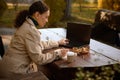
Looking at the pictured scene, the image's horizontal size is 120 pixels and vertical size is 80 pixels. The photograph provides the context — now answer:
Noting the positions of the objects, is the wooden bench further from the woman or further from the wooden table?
the woman

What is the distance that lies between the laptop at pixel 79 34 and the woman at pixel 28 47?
587mm

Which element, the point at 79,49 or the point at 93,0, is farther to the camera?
the point at 93,0

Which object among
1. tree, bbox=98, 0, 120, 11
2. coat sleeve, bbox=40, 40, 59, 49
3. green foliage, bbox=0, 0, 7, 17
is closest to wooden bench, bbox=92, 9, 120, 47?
tree, bbox=98, 0, 120, 11

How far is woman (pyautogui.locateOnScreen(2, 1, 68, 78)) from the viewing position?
2916 millimetres

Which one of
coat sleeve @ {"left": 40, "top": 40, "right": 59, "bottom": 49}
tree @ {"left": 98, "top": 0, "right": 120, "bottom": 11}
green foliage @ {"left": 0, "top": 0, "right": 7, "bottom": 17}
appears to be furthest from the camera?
green foliage @ {"left": 0, "top": 0, "right": 7, "bottom": 17}

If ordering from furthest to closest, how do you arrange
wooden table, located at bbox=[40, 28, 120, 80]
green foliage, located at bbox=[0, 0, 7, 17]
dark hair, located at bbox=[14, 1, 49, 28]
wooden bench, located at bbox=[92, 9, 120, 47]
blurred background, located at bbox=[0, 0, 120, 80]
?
green foliage, located at bbox=[0, 0, 7, 17] → blurred background, located at bbox=[0, 0, 120, 80] → wooden bench, located at bbox=[92, 9, 120, 47] → dark hair, located at bbox=[14, 1, 49, 28] → wooden table, located at bbox=[40, 28, 120, 80]

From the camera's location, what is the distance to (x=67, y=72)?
3.02m

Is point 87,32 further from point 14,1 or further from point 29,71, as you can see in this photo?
Result: point 14,1

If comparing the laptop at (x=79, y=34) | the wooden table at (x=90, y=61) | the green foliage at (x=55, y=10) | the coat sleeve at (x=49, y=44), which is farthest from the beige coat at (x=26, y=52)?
the green foliage at (x=55, y=10)

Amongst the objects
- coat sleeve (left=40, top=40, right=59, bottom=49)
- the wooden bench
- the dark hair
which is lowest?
the wooden bench

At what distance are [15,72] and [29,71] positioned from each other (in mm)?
147

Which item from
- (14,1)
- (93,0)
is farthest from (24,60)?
(14,1)

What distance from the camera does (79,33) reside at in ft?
12.0

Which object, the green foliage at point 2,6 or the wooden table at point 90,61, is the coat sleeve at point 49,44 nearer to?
the wooden table at point 90,61
